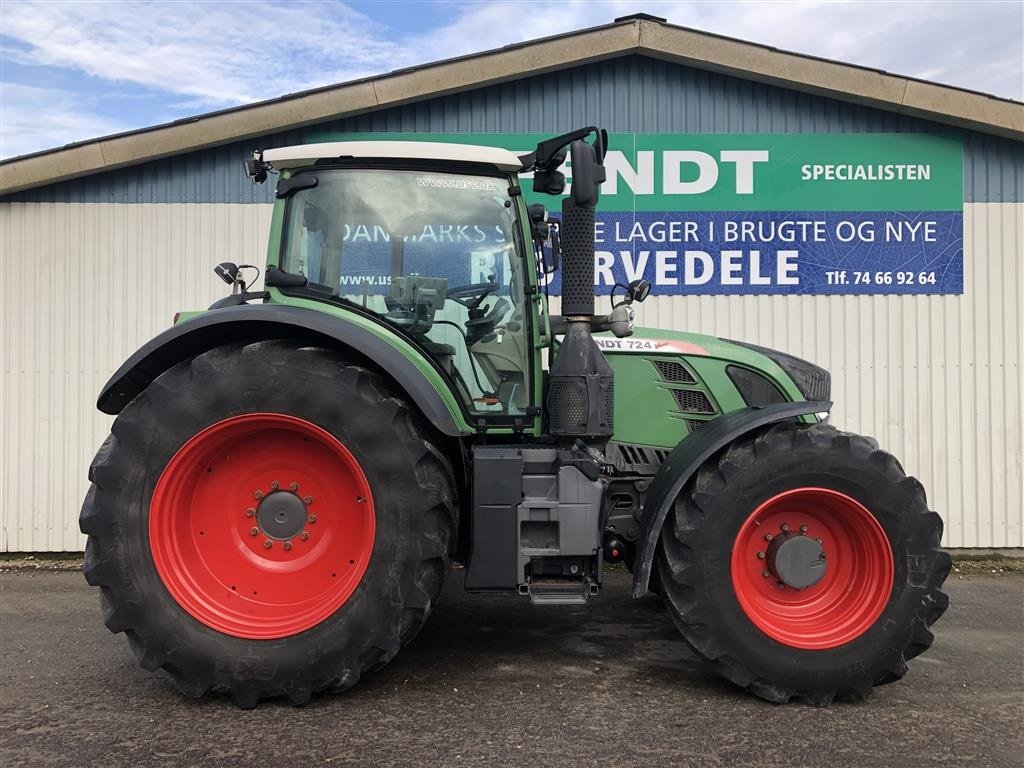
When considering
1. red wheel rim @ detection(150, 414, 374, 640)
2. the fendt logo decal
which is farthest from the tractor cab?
red wheel rim @ detection(150, 414, 374, 640)

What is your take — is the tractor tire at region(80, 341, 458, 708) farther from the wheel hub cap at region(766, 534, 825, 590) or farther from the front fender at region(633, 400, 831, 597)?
the wheel hub cap at region(766, 534, 825, 590)

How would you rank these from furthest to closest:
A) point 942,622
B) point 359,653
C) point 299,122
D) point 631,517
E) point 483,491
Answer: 1. point 299,122
2. point 942,622
3. point 631,517
4. point 483,491
5. point 359,653

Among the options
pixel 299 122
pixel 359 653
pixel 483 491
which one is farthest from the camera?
pixel 299 122

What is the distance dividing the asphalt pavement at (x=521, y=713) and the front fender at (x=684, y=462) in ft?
2.06

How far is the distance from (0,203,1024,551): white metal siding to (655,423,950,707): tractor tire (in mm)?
3125

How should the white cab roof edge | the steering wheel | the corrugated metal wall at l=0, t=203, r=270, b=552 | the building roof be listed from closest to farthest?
the white cab roof edge < the steering wheel < the building roof < the corrugated metal wall at l=0, t=203, r=270, b=552

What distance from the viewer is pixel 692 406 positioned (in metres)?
4.25

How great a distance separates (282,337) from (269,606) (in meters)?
1.25

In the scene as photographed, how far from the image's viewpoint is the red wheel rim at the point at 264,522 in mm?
3598

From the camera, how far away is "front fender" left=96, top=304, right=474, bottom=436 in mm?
3496

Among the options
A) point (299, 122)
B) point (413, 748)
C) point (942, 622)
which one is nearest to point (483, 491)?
point (413, 748)

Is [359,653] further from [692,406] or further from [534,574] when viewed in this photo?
[692,406]

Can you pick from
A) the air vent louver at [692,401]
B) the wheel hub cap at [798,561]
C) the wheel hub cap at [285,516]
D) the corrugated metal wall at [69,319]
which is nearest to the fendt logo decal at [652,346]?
the air vent louver at [692,401]

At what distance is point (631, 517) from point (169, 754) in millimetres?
2318
